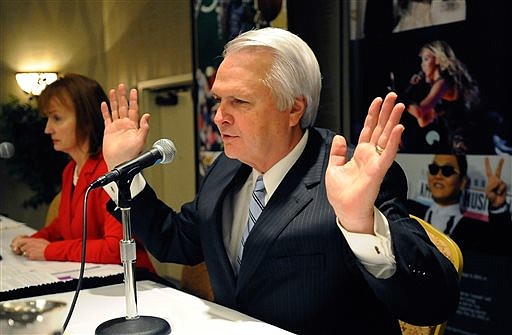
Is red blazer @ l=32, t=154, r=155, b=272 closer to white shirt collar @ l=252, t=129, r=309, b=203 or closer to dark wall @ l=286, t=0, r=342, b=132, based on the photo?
white shirt collar @ l=252, t=129, r=309, b=203

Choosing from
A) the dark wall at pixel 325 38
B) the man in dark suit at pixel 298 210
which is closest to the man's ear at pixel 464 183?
the dark wall at pixel 325 38

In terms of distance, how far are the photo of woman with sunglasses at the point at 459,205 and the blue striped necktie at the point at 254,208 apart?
1.06 metres

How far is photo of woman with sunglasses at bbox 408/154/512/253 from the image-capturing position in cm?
212

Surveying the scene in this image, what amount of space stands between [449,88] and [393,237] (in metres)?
1.29

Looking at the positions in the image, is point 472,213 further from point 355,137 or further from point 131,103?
point 131,103

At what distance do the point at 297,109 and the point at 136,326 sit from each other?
61 centimetres

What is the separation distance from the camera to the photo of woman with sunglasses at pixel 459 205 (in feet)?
6.94

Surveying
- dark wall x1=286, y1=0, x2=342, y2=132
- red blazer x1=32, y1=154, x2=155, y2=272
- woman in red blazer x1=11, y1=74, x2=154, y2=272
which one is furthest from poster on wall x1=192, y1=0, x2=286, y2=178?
red blazer x1=32, y1=154, x2=155, y2=272

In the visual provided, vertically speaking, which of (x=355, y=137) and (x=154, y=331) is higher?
(x=355, y=137)

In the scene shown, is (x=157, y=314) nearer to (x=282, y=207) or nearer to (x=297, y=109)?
(x=282, y=207)

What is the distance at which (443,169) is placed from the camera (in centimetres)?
228

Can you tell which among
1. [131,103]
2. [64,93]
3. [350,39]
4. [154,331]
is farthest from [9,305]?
[350,39]

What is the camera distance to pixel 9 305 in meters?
1.36

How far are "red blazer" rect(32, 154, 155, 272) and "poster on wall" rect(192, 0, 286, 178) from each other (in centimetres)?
97
